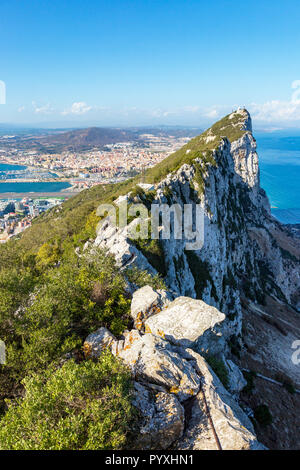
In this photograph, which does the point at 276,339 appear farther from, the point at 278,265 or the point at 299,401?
the point at 278,265

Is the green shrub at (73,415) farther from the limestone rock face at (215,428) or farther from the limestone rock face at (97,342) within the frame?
the limestone rock face at (97,342)

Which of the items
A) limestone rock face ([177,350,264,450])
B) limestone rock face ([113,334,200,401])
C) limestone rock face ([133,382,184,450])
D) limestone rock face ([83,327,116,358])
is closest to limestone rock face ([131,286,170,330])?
limestone rock face ([83,327,116,358])

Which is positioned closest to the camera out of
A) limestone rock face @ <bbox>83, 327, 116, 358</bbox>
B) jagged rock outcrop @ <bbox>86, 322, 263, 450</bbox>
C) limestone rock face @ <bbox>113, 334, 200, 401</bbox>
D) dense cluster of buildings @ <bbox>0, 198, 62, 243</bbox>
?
jagged rock outcrop @ <bbox>86, 322, 263, 450</bbox>

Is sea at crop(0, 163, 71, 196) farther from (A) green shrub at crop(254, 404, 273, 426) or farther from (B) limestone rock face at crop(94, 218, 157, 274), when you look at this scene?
(A) green shrub at crop(254, 404, 273, 426)

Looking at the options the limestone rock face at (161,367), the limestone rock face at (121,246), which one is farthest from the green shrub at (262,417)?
the limestone rock face at (161,367)

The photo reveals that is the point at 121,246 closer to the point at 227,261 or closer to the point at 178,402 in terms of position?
Answer: the point at 178,402

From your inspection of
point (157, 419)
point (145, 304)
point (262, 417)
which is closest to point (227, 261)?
point (262, 417)
